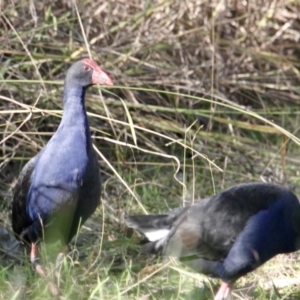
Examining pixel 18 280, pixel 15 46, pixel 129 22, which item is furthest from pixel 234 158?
pixel 18 280

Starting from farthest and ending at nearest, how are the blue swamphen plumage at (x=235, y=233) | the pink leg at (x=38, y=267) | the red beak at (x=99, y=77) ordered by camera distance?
the red beak at (x=99, y=77), the blue swamphen plumage at (x=235, y=233), the pink leg at (x=38, y=267)

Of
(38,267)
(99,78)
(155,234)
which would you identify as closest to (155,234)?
(155,234)

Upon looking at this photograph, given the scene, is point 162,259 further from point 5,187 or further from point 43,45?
point 43,45

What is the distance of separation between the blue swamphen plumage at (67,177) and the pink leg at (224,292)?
693mm

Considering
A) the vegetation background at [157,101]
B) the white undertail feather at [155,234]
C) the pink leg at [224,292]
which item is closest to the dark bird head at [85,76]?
the vegetation background at [157,101]

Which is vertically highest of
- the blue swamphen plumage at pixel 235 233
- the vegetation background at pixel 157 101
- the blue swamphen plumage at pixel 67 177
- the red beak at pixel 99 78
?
the red beak at pixel 99 78

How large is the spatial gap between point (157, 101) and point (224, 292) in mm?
2187

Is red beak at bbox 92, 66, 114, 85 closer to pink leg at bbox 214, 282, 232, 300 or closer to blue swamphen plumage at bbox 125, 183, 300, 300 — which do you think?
blue swamphen plumage at bbox 125, 183, 300, 300

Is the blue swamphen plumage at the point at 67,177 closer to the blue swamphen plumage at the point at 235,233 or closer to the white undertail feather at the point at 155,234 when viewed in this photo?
the white undertail feather at the point at 155,234

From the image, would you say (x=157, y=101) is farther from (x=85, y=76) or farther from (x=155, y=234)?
(x=155, y=234)

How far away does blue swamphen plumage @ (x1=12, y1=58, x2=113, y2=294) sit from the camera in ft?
12.4

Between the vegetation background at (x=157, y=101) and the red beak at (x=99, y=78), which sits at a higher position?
the red beak at (x=99, y=78)

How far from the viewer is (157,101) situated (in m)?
5.61

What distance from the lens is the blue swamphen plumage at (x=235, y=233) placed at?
3600 mm
